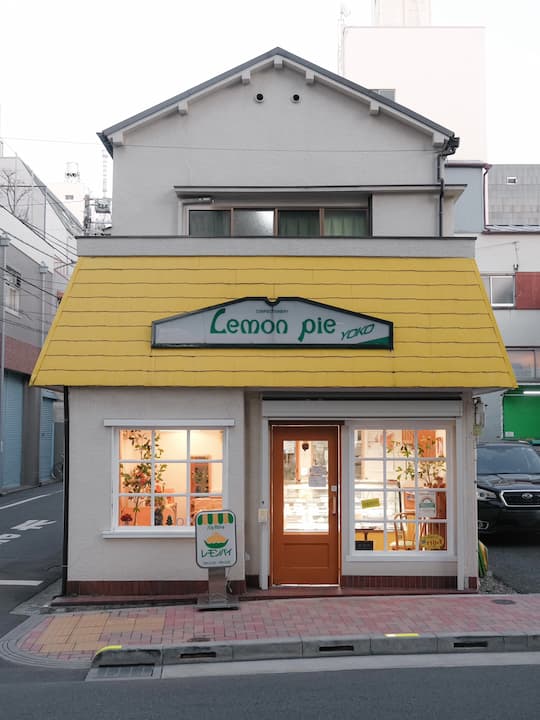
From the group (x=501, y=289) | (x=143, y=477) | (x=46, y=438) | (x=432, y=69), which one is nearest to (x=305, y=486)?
(x=143, y=477)

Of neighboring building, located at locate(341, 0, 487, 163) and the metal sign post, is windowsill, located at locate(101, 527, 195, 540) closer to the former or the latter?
the metal sign post

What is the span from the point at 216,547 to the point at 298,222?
5.82m

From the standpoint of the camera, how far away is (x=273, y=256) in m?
10.9

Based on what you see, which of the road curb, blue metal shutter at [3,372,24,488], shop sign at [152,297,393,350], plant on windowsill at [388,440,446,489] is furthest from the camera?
blue metal shutter at [3,372,24,488]

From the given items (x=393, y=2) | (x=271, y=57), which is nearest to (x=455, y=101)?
(x=393, y=2)

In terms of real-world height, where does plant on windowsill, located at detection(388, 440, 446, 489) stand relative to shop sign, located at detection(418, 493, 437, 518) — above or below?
above

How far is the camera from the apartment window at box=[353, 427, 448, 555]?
10.5 meters

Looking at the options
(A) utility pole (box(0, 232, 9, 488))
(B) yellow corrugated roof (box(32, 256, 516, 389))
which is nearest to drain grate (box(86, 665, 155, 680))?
(B) yellow corrugated roof (box(32, 256, 516, 389))

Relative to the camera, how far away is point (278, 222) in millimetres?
12766

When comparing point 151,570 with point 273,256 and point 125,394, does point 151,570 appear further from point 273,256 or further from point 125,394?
point 273,256

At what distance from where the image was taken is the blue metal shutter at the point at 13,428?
2916 cm

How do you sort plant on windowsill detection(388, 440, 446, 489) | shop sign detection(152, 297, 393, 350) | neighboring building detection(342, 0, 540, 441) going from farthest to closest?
neighboring building detection(342, 0, 540, 441), plant on windowsill detection(388, 440, 446, 489), shop sign detection(152, 297, 393, 350)

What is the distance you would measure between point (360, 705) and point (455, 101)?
133ft

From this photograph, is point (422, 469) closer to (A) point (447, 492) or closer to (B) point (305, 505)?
(A) point (447, 492)
